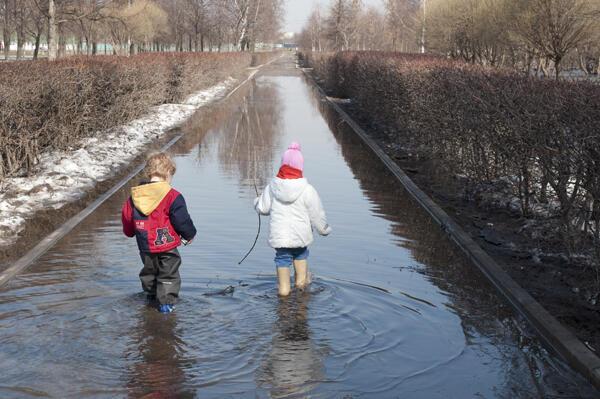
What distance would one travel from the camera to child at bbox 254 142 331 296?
22.4ft

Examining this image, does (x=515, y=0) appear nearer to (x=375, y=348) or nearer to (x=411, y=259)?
(x=411, y=259)

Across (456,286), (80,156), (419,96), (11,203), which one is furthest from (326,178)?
(456,286)

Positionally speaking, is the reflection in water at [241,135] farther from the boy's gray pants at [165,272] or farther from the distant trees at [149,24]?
the distant trees at [149,24]

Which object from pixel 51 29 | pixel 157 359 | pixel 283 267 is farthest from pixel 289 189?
pixel 51 29

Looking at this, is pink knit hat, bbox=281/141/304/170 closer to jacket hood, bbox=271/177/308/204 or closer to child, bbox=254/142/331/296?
child, bbox=254/142/331/296

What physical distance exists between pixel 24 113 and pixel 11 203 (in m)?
2.28

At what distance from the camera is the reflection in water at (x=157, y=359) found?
4.92 metres

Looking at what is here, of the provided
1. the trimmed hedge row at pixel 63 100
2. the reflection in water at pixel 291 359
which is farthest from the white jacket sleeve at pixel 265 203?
the trimmed hedge row at pixel 63 100

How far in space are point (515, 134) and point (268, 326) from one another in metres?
4.22

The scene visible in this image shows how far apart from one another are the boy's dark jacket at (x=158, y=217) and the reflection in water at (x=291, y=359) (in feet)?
3.19

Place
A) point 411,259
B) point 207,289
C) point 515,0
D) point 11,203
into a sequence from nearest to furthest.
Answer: point 207,289, point 411,259, point 11,203, point 515,0

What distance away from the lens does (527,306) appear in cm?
668

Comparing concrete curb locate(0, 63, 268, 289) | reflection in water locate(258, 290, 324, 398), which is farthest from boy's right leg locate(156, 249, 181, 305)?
concrete curb locate(0, 63, 268, 289)

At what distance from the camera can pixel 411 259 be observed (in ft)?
28.2
